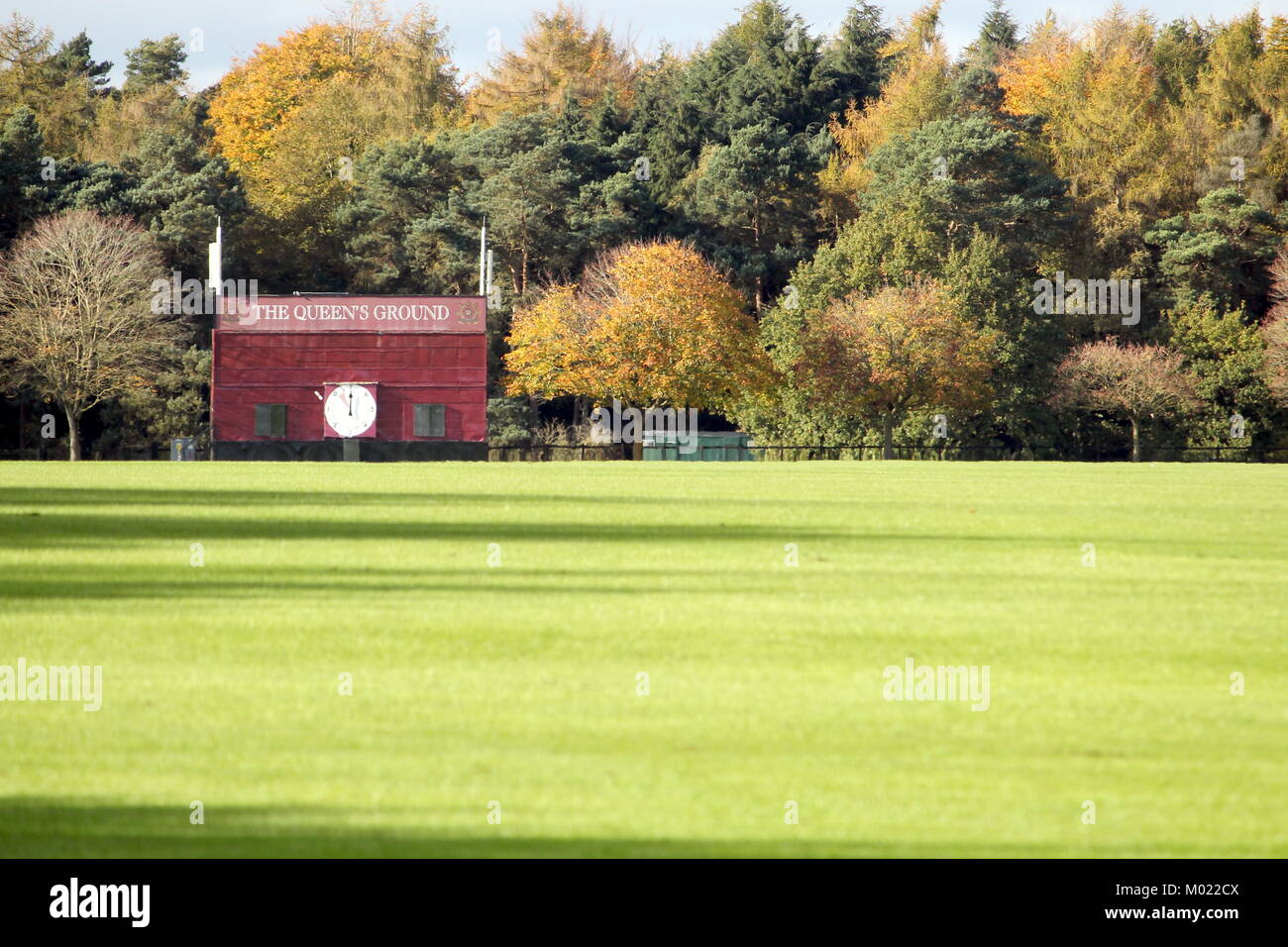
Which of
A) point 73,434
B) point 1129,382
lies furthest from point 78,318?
point 1129,382

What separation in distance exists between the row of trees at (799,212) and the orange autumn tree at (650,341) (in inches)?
6.0

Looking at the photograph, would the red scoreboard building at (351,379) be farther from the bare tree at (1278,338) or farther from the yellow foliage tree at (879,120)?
the bare tree at (1278,338)

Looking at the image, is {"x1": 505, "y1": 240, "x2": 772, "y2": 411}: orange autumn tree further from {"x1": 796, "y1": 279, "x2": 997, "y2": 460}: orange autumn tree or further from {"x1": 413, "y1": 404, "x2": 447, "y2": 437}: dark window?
{"x1": 413, "y1": 404, "x2": 447, "y2": 437}: dark window

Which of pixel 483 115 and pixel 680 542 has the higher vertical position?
pixel 483 115

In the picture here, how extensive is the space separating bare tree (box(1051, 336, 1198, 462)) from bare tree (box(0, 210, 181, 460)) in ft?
134

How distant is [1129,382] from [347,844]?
84.4m

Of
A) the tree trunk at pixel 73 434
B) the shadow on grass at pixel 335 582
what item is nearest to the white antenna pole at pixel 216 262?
the tree trunk at pixel 73 434

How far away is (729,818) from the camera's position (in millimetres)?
9336

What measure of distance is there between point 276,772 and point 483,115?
10171cm

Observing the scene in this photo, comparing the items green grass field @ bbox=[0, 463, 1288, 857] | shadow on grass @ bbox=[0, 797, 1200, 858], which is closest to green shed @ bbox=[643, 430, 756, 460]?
green grass field @ bbox=[0, 463, 1288, 857]

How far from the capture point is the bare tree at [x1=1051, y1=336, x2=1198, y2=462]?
89812 mm
